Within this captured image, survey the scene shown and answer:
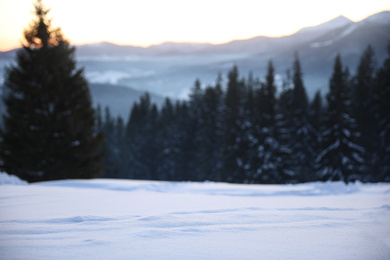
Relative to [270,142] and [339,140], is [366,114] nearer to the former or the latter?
[339,140]

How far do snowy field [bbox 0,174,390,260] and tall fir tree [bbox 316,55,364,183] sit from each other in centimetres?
2411

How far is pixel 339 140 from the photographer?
2597 cm

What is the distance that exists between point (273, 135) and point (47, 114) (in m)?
21.9

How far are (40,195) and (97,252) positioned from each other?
287 cm

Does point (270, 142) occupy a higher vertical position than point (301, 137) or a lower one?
higher

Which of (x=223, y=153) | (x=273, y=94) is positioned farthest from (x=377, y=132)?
(x=223, y=153)

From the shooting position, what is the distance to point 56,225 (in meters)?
2.71

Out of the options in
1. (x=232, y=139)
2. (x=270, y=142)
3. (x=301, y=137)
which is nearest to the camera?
(x=270, y=142)

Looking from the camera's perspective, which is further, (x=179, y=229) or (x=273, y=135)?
(x=273, y=135)

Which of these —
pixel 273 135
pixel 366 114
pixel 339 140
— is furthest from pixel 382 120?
pixel 273 135

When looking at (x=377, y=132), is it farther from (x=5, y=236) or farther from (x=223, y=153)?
(x=5, y=236)

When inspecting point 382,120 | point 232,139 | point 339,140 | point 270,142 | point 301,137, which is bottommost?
point 301,137

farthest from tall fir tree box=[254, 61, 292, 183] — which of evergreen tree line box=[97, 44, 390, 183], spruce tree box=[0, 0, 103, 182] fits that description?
spruce tree box=[0, 0, 103, 182]

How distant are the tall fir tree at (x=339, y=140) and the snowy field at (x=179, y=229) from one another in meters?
24.1
